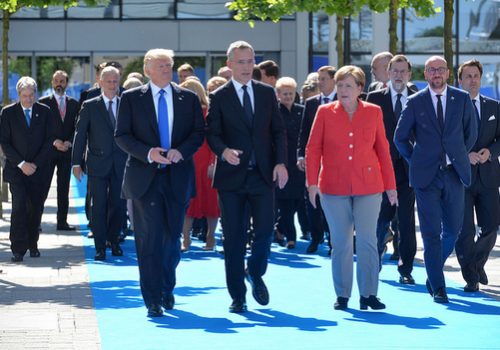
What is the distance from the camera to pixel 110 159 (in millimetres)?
15711

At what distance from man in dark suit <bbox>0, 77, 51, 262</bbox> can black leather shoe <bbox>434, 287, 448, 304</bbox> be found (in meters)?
5.24

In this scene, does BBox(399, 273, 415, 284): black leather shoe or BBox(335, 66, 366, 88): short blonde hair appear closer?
BBox(335, 66, 366, 88): short blonde hair

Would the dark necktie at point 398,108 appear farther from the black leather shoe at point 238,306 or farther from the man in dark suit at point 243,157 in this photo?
the black leather shoe at point 238,306

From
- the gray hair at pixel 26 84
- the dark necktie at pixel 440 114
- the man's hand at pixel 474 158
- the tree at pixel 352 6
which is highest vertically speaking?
the tree at pixel 352 6

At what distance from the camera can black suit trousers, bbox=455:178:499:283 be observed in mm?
12625

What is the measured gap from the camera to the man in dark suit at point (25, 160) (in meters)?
15.1

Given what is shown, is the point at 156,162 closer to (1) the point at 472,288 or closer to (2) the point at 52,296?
(2) the point at 52,296

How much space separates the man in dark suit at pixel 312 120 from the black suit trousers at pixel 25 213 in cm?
294

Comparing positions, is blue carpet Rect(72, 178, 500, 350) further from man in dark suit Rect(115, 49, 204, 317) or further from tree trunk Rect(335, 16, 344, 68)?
tree trunk Rect(335, 16, 344, 68)

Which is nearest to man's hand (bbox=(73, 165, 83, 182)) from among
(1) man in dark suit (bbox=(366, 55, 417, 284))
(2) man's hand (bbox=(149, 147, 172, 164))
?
(1) man in dark suit (bbox=(366, 55, 417, 284))

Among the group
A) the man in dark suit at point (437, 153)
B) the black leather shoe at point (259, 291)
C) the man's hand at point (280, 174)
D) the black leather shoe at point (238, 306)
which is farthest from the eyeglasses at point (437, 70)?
the black leather shoe at point (238, 306)

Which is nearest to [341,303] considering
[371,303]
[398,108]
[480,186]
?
[371,303]

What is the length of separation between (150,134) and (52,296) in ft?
6.58

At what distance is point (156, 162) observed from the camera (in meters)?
10.9
